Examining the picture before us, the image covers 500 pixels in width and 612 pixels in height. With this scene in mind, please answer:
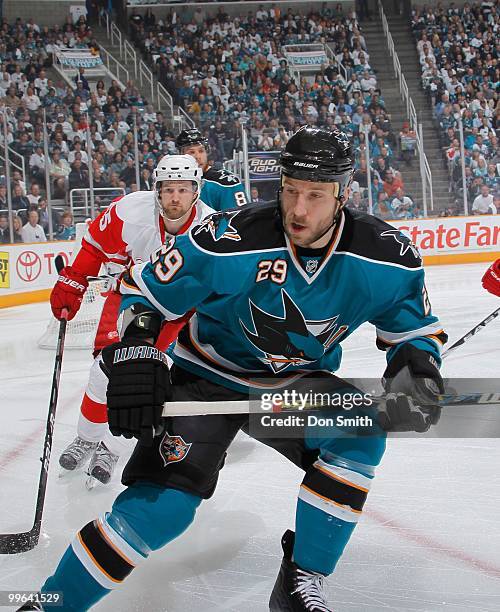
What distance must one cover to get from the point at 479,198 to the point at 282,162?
8.10 m

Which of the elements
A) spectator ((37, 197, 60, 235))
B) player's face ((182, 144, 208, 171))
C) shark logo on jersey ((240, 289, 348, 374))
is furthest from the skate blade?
spectator ((37, 197, 60, 235))

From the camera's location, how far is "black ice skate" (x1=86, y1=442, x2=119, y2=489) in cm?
271

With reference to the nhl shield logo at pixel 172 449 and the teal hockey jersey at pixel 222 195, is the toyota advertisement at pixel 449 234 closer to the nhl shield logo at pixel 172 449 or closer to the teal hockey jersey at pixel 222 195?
the teal hockey jersey at pixel 222 195

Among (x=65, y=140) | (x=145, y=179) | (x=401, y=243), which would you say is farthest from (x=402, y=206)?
(x=401, y=243)

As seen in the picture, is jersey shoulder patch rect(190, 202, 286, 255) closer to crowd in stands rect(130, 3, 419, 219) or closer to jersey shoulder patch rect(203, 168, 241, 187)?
jersey shoulder patch rect(203, 168, 241, 187)

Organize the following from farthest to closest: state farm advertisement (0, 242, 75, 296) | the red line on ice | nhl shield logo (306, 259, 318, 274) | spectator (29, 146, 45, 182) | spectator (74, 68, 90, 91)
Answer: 1. spectator (74, 68, 90, 91)
2. spectator (29, 146, 45, 182)
3. state farm advertisement (0, 242, 75, 296)
4. the red line on ice
5. nhl shield logo (306, 259, 318, 274)

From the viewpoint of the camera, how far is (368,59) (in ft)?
45.3

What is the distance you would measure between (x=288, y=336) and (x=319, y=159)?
38cm

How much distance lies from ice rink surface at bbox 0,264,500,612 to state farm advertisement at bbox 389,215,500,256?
635 cm

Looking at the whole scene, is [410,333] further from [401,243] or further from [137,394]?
[137,394]

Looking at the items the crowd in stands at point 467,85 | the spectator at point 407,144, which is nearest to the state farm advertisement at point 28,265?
the spectator at point 407,144

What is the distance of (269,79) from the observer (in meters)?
12.5

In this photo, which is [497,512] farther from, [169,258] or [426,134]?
[426,134]

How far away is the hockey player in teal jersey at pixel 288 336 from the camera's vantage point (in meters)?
1.60
